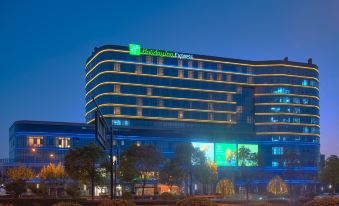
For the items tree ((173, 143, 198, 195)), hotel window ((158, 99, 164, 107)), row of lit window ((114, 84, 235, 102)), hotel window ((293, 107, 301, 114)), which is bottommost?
tree ((173, 143, 198, 195))

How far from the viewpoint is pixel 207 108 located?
7564 inches

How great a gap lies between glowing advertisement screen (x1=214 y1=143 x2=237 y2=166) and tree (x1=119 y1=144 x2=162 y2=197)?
6995cm

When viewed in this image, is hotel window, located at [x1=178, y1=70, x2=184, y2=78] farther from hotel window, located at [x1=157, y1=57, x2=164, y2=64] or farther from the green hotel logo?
the green hotel logo

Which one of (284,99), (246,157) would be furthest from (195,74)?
(246,157)

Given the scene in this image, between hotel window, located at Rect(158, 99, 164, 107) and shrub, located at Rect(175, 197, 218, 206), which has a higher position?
hotel window, located at Rect(158, 99, 164, 107)

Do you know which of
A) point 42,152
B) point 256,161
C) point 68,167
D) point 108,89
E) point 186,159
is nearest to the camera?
point 68,167

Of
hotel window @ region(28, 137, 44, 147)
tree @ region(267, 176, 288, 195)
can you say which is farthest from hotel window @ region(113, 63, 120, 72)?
tree @ region(267, 176, 288, 195)

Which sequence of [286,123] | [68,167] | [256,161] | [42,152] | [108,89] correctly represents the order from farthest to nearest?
[286,123], [108,89], [256,161], [42,152], [68,167]

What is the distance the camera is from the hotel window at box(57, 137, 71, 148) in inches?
5994

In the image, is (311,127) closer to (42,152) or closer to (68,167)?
(42,152)

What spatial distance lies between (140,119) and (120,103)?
9786 millimetres

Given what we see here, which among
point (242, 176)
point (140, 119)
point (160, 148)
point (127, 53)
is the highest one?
point (127, 53)

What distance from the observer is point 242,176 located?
565 ft

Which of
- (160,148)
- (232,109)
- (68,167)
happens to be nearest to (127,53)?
(160,148)
